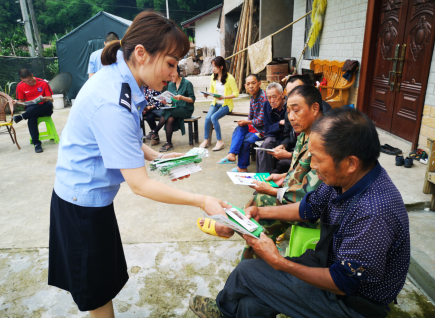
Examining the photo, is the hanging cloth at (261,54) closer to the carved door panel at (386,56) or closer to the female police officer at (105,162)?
the carved door panel at (386,56)

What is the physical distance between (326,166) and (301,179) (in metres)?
0.86

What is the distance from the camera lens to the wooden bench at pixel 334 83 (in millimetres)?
6062

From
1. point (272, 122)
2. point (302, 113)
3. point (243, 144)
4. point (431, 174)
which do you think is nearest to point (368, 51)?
point (272, 122)

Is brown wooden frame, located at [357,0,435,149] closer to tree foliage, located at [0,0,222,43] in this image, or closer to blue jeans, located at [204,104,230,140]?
blue jeans, located at [204,104,230,140]

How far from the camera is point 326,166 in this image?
1403 mm

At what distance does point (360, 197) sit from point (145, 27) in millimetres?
1181

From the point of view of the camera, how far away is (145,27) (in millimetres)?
1371

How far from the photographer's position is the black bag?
1.32m

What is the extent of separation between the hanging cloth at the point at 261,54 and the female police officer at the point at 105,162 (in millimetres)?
7888

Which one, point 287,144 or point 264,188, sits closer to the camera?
point 264,188

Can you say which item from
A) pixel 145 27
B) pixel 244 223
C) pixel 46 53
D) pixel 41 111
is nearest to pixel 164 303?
pixel 244 223

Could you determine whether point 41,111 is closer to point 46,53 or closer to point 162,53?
point 162,53

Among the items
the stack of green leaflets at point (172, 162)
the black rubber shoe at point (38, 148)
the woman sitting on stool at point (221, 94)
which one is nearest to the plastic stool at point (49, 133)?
the black rubber shoe at point (38, 148)

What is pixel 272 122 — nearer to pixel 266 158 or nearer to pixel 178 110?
pixel 266 158
